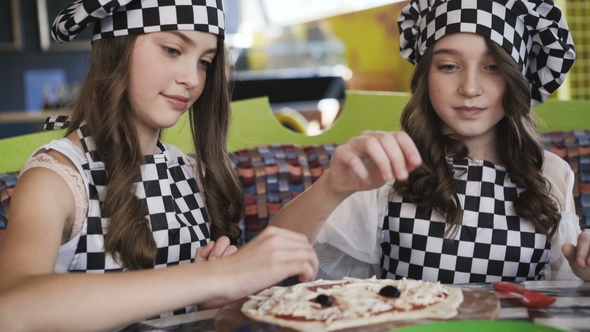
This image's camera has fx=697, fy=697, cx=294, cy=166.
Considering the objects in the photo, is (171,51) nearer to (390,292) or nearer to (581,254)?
(390,292)

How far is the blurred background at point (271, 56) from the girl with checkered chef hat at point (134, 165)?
2395 millimetres

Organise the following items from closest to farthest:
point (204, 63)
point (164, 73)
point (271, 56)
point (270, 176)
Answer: point (164, 73) → point (204, 63) → point (270, 176) → point (271, 56)

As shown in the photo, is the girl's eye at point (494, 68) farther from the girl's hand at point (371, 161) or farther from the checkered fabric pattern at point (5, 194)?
the checkered fabric pattern at point (5, 194)

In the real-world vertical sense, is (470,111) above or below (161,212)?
above

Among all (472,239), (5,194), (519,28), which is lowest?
(472,239)

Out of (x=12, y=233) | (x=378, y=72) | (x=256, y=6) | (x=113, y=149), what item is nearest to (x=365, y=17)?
(x=378, y=72)

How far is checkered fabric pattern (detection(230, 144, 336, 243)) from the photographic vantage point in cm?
184

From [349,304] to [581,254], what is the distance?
0.52m

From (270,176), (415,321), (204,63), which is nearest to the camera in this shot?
(415,321)

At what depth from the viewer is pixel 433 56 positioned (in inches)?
61.9

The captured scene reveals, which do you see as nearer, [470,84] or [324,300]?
[324,300]

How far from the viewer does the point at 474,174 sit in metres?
1.62

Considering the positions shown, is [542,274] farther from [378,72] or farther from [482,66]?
[378,72]

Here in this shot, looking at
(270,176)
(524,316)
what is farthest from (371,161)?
(270,176)
